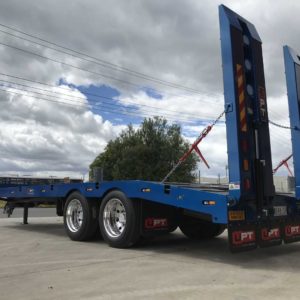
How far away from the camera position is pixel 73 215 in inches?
397

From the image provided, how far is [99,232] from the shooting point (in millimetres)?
9758

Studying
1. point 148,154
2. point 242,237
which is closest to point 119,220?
point 242,237

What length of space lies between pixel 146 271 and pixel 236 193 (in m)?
1.85

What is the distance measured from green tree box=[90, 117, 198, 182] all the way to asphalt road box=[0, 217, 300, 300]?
42094mm

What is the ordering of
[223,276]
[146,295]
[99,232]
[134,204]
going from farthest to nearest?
[99,232], [134,204], [223,276], [146,295]

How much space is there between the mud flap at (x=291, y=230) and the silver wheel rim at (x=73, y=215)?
14.5 feet

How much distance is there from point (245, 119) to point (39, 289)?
413cm

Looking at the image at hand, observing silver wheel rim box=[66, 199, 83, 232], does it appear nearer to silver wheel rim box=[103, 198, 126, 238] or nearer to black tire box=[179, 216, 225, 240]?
silver wheel rim box=[103, 198, 126, 238]

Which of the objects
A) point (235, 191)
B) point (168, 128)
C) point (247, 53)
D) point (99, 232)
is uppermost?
point (168, 128)

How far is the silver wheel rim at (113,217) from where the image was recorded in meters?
8.72

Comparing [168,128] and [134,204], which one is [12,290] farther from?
[168,128]

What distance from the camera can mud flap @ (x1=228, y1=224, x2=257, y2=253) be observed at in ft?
22.3

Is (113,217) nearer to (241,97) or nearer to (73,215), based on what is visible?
(73,215)

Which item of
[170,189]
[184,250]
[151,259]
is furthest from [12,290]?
[184,250]
